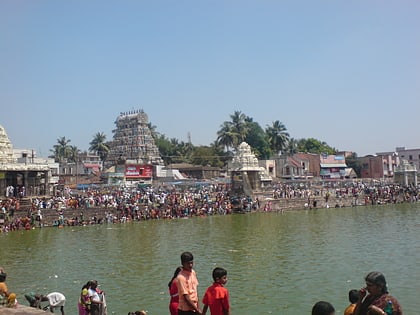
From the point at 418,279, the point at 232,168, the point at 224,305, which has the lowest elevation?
the point at 418,279

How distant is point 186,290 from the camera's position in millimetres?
5730

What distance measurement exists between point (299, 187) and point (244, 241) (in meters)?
27.7

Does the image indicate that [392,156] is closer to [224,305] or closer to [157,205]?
[157,205]

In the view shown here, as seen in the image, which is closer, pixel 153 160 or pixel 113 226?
pixel 113 226

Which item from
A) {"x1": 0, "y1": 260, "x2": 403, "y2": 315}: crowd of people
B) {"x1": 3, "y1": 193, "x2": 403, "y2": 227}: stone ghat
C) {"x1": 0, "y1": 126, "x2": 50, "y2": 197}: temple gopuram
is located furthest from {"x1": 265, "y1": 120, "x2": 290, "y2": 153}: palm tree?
{"x1": 0, "y1": 260, "x2": 403, "y2": 315}: crowd of people

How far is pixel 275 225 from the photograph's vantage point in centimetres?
2603

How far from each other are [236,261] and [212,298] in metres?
9.66

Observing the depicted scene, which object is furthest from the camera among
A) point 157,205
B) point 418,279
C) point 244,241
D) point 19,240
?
point 157,205

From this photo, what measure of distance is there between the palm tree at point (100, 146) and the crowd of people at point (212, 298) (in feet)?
237

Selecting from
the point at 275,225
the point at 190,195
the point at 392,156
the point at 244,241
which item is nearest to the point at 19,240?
the point at 244,241

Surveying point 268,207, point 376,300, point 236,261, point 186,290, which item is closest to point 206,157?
point 268,207

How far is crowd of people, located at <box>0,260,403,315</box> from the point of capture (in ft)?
14.5

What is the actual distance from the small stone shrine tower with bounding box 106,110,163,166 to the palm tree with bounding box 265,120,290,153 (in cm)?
1694

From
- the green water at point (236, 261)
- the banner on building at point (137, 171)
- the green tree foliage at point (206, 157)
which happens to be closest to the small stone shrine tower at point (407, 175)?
the green water at point (236, 261)
